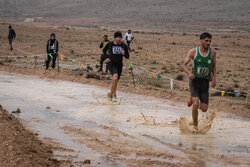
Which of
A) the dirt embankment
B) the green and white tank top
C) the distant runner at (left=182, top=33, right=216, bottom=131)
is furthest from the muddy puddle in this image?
the green and white tank top

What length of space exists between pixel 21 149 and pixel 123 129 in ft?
9.66

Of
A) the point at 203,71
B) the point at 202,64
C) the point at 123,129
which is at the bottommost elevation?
the point at 123,129

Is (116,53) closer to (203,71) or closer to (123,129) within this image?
(123,129)

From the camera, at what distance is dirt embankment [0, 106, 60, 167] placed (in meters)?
6.28

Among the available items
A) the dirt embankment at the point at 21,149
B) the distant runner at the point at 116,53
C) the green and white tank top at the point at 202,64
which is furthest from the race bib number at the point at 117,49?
the dirt embankment at the point at 21,149

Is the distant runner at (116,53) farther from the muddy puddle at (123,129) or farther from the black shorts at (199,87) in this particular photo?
the black shorts at (199,87)

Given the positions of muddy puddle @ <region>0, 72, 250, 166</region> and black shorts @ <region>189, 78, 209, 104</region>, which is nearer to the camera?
muddy puddle @ <region>0, 72, 250, 166</region>

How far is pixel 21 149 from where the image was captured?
683 cm

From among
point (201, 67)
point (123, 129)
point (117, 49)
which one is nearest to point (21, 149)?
point (123, 129)

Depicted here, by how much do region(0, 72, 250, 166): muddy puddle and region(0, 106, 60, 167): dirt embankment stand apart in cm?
32

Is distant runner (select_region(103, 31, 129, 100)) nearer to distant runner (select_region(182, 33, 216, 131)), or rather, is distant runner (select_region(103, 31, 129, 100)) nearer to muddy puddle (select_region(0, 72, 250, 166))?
muddy puddle (select_region(0, 72, 250, 166))

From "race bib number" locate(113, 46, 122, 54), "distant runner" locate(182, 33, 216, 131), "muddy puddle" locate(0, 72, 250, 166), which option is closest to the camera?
"muddy puddle" locate(0, 72, 250, 166)

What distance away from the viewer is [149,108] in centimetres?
1215

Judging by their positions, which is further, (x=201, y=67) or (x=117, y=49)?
(x=117, y=49)
